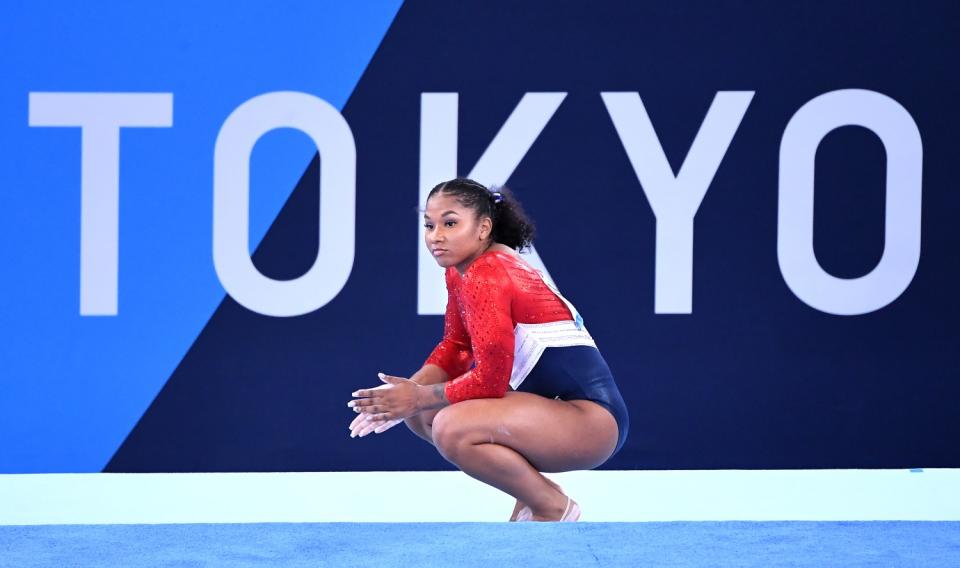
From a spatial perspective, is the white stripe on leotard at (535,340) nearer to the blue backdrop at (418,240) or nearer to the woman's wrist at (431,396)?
the woman's wrist at (431,396)

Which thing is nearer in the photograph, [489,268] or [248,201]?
[489,268]

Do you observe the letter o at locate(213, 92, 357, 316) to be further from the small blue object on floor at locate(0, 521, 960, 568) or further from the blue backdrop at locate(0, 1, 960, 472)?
the small blue object on floor at locate(0, 521, 960, 568)

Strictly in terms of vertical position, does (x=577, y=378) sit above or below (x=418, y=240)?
below

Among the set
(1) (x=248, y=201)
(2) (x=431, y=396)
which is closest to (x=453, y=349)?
(2) (x=431, y=396)

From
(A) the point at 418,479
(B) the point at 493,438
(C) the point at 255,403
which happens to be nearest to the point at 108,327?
(C) the point at 255,403

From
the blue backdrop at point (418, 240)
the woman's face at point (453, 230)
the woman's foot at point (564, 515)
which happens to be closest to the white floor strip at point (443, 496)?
the blue backdrop at point (418, 240)

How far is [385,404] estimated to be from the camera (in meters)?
3.05

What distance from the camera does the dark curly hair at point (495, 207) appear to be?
328cm

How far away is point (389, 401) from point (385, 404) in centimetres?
1

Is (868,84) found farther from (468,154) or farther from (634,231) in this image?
(468,154)

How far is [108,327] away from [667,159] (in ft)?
6.78

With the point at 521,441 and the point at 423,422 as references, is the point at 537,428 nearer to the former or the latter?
the point at 521,441

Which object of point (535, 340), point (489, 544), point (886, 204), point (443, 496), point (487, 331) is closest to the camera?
point (489, 544)

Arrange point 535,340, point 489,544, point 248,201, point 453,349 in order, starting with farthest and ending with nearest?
1. point 248,201
2. point 453,349
3. point 535,340
4. point 489,544
